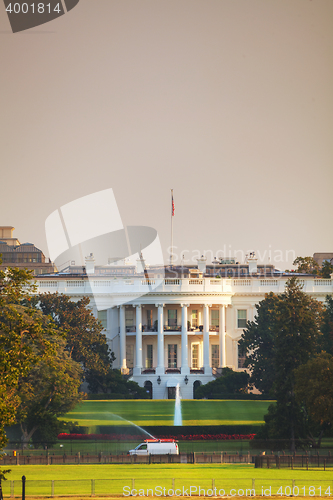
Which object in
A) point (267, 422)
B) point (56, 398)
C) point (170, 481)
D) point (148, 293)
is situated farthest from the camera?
point (148, 293)

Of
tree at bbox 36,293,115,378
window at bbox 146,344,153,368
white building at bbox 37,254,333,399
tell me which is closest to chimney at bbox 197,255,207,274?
white building at bbox 37,254,333,399

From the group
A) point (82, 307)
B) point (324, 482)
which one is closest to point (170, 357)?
point (82, 307)

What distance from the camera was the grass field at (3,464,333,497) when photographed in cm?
→ 3288

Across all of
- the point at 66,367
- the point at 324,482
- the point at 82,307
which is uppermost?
the point at 82,307

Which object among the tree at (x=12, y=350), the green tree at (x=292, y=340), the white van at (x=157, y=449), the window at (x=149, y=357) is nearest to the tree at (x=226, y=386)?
the window at (x=149, y=357)

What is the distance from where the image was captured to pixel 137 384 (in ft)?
261

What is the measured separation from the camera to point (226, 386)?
78.9m

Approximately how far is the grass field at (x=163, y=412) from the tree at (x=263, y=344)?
5.08 meters

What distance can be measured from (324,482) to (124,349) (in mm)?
55168

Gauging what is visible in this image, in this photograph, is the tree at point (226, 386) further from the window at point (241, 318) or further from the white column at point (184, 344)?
the window at point (241, 318)

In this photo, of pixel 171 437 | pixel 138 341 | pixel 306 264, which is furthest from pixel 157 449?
pixel 306 264

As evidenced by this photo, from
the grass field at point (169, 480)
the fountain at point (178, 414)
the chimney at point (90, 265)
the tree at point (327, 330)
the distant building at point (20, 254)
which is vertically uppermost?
the distant building at point (20, 254)

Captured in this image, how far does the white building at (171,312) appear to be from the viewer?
288 feet

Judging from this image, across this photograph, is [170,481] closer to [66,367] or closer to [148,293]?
[66,367]
